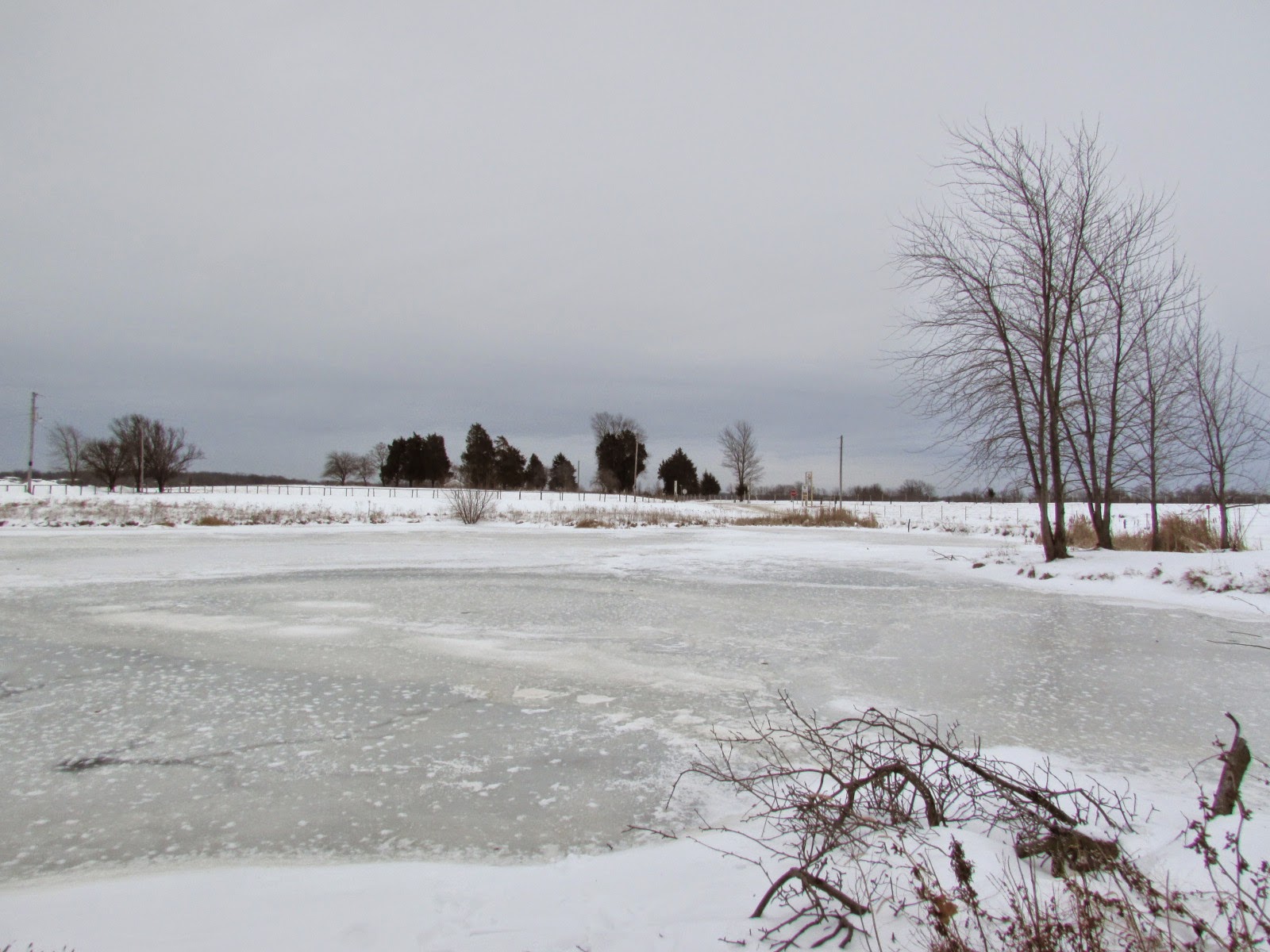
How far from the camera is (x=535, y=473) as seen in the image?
89812 mm

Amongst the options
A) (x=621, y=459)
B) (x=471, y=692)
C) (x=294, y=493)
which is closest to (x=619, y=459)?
(x=621, y=459)

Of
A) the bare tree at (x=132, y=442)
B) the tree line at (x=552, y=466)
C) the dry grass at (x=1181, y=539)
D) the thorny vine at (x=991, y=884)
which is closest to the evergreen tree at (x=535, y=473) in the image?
the tree line at (x=552, y=466)

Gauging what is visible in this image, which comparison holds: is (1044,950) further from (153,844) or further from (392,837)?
(153,844)

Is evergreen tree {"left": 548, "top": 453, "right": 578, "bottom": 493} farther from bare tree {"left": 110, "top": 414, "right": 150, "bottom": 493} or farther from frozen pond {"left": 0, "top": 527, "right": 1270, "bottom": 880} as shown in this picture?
frozen pond {"left": 0, "top": 527, "right": 1270, "bottom": 880}

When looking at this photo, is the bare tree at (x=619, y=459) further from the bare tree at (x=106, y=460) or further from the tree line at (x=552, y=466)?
the bare tree at (x=106, y=460)

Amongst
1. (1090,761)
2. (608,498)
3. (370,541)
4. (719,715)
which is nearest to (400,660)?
(719,715)

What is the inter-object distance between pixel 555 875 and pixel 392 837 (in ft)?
2.55

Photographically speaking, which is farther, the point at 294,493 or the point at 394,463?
the point at 394,463

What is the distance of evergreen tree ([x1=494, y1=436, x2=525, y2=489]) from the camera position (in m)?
84.6

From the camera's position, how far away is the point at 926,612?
29.8 feet

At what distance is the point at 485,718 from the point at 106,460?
2833 inches

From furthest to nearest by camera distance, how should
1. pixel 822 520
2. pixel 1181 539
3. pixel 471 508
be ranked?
pixel 822 520 → pixel 471 508 → pixel 1181 539

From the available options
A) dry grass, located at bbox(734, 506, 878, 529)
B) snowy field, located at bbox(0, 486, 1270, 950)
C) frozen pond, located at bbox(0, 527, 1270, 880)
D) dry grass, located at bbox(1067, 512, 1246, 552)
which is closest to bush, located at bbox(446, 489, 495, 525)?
dry grass, located at bbox(734, 506, 878, 529)

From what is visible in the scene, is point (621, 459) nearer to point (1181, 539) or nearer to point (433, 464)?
point (433, 464)
